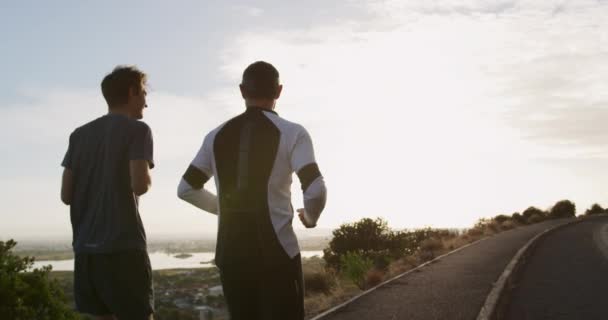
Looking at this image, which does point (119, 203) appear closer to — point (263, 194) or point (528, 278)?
point (263, 194)

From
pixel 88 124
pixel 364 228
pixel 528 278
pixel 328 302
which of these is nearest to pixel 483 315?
pixel 328 302

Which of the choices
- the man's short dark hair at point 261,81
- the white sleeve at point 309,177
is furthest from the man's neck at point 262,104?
the white sleeve at point 309,177

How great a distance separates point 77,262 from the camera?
Result: 3500 mm

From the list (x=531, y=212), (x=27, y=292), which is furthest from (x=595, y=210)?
(x=27, y=292)

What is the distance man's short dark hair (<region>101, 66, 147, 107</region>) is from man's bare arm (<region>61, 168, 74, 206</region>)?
48 cm

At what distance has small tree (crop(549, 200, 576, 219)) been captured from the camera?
66.5 m

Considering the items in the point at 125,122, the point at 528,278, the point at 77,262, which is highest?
the point at 125,122

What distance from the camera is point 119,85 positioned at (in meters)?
3.56

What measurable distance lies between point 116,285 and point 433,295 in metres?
8.10

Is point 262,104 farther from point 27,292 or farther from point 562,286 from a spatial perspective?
point 562,286

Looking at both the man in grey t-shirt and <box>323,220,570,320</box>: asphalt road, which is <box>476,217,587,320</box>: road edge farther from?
the man in grey t-shirt

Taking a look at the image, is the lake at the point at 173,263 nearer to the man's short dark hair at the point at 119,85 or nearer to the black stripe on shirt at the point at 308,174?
the black stripe on shirt at the point at 308,174

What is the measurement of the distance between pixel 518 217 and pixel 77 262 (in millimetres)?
62745

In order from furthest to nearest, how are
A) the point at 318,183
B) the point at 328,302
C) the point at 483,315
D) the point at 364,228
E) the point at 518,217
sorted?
the point at 518,217, the point at 364,228, the point at 328,302, the point at 483,315, the point at 318,183
